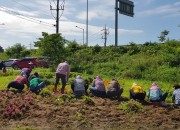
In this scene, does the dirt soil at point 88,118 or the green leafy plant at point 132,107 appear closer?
the dirt soil at point 88,118

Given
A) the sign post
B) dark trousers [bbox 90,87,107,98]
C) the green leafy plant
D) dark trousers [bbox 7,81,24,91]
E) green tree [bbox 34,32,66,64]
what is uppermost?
the sign post

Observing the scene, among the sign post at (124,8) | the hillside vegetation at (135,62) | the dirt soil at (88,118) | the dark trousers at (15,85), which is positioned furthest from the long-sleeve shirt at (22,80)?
the sign post at (124,8)

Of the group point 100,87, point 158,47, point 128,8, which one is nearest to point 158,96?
point 100,87

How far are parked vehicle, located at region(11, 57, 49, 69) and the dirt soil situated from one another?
2540cm

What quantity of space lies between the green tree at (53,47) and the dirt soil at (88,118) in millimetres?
20792

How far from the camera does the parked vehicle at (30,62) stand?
1661 inches

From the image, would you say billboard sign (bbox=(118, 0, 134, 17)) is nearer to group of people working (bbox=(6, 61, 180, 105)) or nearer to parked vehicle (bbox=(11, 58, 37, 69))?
parked vehicle (bbox=(11, 58, 37, 69))

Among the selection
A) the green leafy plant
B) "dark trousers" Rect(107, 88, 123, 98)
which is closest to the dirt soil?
the green leafy plant

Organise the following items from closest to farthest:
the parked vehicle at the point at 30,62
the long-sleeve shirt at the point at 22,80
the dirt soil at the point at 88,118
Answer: the dirt soil at the point at 88,118 < the long-sleeve shirt at the point at 22,80 < the parked vehicle at the point at 30,62

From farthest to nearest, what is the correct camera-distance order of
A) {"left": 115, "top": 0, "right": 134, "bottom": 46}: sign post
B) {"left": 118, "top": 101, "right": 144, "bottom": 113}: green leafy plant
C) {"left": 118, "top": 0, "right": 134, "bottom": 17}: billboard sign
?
{"left": 118, "top": 0, "right": 134, "bottom": 17}: billboard sign
{"left": 115, "top": 0, "right": 134, "bottom": 46}: sign post
{"left": 118, "top": 101, "right": 144, "bottom": 113}: green leafy plant

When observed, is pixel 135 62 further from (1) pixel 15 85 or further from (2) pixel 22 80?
(1) pixel 15 85

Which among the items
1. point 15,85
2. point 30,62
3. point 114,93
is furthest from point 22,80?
point 30,62

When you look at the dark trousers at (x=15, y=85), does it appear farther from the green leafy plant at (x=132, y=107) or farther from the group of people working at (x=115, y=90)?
the green leafy plant at (x=132, y=107)

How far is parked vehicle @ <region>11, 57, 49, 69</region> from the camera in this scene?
42188mm
